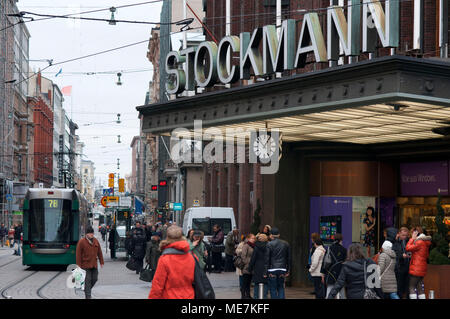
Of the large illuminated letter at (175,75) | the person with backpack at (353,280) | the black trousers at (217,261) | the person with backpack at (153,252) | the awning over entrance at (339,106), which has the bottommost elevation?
the black trousers at (217,261)

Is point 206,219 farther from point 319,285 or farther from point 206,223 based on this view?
point 319,285

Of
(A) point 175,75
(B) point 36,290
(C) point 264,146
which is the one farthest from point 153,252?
(A) point 175,75

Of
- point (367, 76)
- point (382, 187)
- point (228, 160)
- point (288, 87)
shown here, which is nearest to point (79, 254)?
point (288, 87)

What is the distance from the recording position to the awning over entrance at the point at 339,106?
→ 1477cm

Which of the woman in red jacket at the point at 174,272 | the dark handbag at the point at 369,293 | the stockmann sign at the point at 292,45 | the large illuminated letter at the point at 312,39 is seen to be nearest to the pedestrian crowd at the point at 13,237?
the stockmann sign at the point at 292,45

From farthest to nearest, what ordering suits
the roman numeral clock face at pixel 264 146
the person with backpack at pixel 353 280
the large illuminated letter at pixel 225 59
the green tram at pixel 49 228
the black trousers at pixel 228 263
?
1. the green tram at pixel 49 228
2. the black trousers at pixel 228 263
3. the roman numeral clock face at pixel 264 146
4. the large illuminated letter at pixel 225 59
5. the person with backpack at pixel 353 280

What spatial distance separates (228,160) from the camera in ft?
133

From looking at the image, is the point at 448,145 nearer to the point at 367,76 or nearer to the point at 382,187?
the point at 382,187

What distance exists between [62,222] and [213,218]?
581cm

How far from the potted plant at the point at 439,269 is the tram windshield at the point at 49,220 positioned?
16303 millimetres

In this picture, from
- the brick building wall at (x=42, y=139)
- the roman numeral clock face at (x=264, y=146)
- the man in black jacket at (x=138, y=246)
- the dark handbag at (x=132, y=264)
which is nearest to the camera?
the roman numeral clock face at (x=264, y=146)

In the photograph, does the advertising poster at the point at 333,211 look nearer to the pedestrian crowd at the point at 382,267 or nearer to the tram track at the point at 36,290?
the pedestrian crowd at the point at 382,267

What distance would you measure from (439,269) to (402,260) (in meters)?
0.79

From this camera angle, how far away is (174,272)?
9.14m
